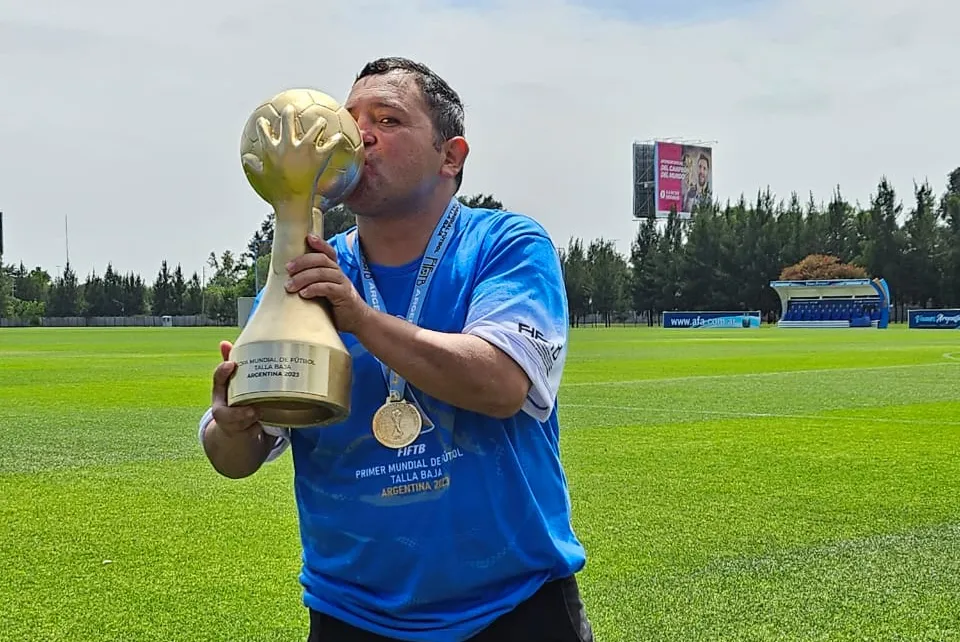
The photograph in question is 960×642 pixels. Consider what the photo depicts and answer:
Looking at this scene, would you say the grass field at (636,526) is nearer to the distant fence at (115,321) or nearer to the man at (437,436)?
the man at (437,436)

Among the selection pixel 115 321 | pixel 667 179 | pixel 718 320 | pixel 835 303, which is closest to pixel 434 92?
pixel 835 303

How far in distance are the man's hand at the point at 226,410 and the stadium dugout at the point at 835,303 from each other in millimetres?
65062

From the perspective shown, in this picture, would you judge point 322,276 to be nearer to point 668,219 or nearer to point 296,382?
point 296,382

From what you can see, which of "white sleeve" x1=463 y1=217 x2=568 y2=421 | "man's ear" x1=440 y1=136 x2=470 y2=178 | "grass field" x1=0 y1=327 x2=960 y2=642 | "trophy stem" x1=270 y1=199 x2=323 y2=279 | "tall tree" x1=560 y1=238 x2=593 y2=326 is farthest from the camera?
"tall tree" x1=560 y1=238 x2=593 y2=326

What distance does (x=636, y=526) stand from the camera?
637cm

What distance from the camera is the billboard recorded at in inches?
3693

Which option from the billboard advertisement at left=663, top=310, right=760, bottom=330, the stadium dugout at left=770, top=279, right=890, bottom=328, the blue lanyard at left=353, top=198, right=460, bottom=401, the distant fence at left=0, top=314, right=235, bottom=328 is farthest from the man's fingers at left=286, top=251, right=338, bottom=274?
the distant fence at left=0, top=314, right=235, bottom=328

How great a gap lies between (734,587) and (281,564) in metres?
2.16

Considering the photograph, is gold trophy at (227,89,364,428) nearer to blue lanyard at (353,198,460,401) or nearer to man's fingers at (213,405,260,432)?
man's fingers at (213,405,260,432)

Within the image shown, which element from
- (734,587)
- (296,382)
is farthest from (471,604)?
(734,587)

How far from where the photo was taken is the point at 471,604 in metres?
2.12

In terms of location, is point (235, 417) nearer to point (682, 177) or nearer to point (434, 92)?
point (434, 92)

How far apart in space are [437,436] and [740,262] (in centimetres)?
8354

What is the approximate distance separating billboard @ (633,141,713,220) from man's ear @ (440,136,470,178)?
92.8 meters
